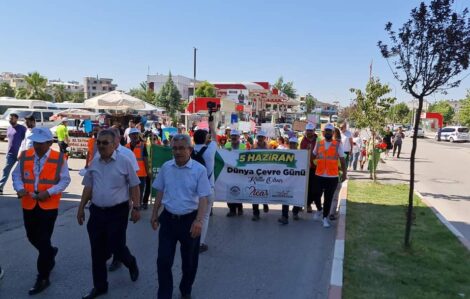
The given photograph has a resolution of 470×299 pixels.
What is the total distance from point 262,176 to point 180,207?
4593 mm

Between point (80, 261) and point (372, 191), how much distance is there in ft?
28.9

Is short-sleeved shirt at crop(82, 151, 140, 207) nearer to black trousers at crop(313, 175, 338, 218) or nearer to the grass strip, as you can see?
the grass strip

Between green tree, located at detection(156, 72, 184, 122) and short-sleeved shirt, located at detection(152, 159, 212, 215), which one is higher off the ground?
green tree, located at detection(156, 72, 184, 122)

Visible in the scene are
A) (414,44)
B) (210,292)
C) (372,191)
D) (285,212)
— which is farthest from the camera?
(372,191)

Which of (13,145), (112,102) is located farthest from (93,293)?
(112,102)

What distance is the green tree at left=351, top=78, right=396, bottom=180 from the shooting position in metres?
13.7

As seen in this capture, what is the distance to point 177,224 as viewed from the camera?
163 inches

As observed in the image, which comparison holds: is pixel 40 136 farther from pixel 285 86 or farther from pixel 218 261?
pixel 285 86

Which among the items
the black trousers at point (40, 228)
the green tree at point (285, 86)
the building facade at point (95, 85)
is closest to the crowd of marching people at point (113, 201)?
the black trousers at point (40, 228)

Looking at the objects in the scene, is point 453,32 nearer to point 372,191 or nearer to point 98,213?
point 98,213

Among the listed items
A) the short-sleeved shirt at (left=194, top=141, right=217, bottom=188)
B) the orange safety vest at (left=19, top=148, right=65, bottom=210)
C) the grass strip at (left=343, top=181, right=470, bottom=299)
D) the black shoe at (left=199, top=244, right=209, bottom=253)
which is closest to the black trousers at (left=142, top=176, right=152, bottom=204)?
the black shoe at (left=199, top=244, right=209, bottom=253)

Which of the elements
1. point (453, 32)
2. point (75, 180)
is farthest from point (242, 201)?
point (75, 180)

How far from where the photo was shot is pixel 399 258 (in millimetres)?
6156

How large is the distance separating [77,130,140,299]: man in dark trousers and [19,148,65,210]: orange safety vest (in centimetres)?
34
